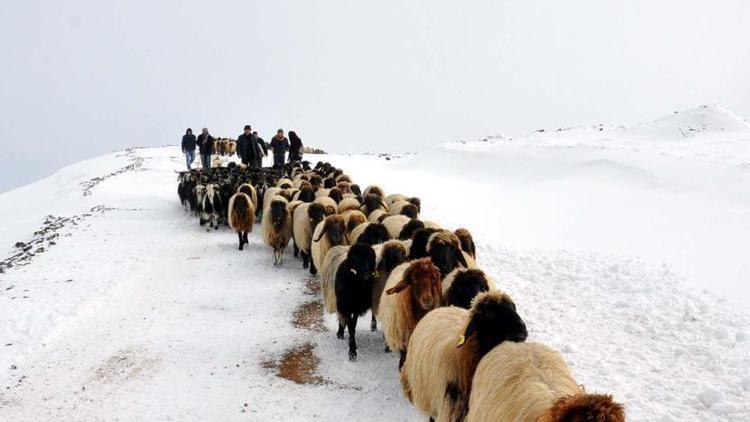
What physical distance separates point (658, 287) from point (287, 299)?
599cm

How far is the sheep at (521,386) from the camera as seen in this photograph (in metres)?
3.21

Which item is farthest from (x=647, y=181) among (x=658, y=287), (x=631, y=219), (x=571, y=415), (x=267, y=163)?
(x=267, y=163)

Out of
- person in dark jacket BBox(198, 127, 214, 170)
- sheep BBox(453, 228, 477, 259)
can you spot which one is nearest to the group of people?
person in dark jacket BBox(198, 127, 214, 170)

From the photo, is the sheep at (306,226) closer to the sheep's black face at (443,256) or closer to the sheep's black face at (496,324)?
Answer: the sheep's black face at (443,256)

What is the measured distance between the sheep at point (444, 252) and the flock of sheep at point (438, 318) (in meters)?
0.01

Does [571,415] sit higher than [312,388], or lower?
Result: higher

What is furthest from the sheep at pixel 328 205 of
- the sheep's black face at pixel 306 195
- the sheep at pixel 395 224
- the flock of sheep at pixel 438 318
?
the sheep at pixel 395 224

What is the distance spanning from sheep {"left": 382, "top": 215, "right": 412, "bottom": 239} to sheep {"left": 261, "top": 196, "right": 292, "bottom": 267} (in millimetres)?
2746

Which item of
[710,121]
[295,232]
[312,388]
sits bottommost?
[312,388]

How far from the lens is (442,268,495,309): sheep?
18.3 ft

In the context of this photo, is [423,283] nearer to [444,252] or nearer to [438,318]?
[438,318]

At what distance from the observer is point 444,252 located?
663 centimetres

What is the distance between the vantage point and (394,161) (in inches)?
1312

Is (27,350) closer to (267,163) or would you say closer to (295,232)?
(295,232)
